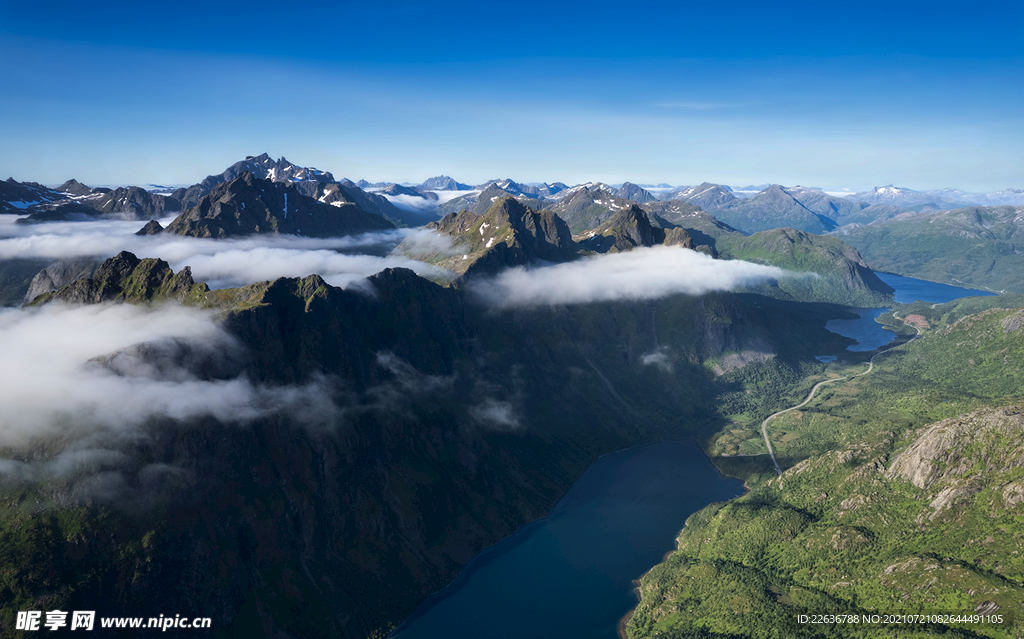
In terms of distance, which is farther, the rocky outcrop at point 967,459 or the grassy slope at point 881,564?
the rocky outcrop at point 967,459

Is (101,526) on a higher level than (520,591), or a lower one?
higher

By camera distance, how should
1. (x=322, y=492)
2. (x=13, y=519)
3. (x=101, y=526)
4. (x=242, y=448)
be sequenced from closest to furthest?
1. (x=13, y=519)
2. (x=101, y=526)
3. (x=242, y=448)
4. (x=322, y=492)

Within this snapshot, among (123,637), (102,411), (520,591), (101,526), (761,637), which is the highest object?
(102,411)

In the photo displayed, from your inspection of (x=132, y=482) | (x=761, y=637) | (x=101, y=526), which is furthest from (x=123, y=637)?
(x=761, y=637)

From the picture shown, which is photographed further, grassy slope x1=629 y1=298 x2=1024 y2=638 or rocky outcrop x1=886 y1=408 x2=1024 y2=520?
rocky outcrop x1=886 y1=408 x2=1024 y2=520

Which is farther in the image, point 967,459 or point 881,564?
point 967,459

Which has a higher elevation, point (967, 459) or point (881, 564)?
point (967, 459)

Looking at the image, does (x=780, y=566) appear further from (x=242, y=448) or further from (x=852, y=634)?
(x=242, y=448)

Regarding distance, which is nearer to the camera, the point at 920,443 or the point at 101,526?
the point at 101,526

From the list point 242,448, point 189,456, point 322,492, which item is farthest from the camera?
point 322,492

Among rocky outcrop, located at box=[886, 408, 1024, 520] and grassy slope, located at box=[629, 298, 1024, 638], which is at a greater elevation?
rocky outcrop, located at box=[886, 408, 1024, 520]

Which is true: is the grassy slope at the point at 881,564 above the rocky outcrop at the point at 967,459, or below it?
below
